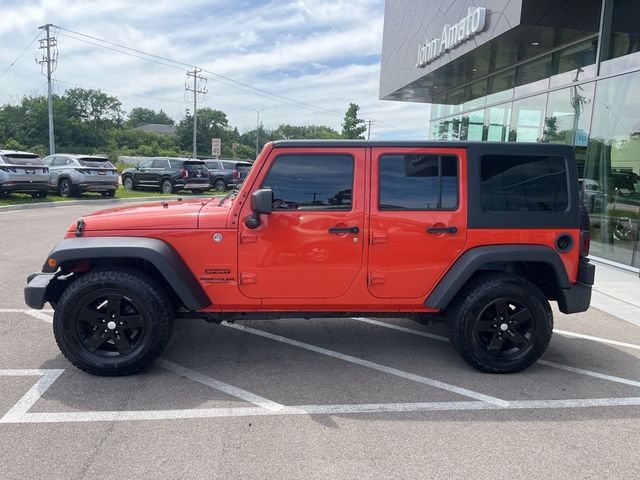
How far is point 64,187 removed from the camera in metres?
18.5

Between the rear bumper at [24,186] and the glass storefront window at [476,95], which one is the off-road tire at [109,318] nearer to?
the rear bumper at [24,186]

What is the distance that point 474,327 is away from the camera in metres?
3.97

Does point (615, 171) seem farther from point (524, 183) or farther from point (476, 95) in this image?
point (476, 95)

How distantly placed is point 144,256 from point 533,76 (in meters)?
12.0

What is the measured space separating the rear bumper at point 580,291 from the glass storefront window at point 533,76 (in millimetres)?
9273

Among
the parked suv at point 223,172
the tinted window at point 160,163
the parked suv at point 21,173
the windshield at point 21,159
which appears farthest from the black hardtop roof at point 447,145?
the parked suv at point 223,172

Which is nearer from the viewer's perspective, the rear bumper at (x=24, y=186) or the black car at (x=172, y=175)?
the rear bumper at (x=24, y=186)

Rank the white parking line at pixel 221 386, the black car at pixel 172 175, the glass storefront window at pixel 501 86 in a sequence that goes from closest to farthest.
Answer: the white parking line at pixel 221 386, the glass storefront window at pixel 501 86, the black car at pixel 172 175

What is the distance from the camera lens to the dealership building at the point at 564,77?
9.08 m

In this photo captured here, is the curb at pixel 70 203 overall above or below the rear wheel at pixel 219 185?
below

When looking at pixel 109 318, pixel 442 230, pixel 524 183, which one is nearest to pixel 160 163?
pixel 109 318

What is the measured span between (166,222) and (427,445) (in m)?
2.53

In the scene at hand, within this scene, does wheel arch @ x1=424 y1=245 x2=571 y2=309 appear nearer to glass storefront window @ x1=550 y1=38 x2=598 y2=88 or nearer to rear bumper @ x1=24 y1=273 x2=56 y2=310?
rear bumper @ x1=24 y1=273 x2=56 y2=310

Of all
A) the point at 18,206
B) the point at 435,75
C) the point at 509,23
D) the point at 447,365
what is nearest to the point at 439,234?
the point at 447,365
